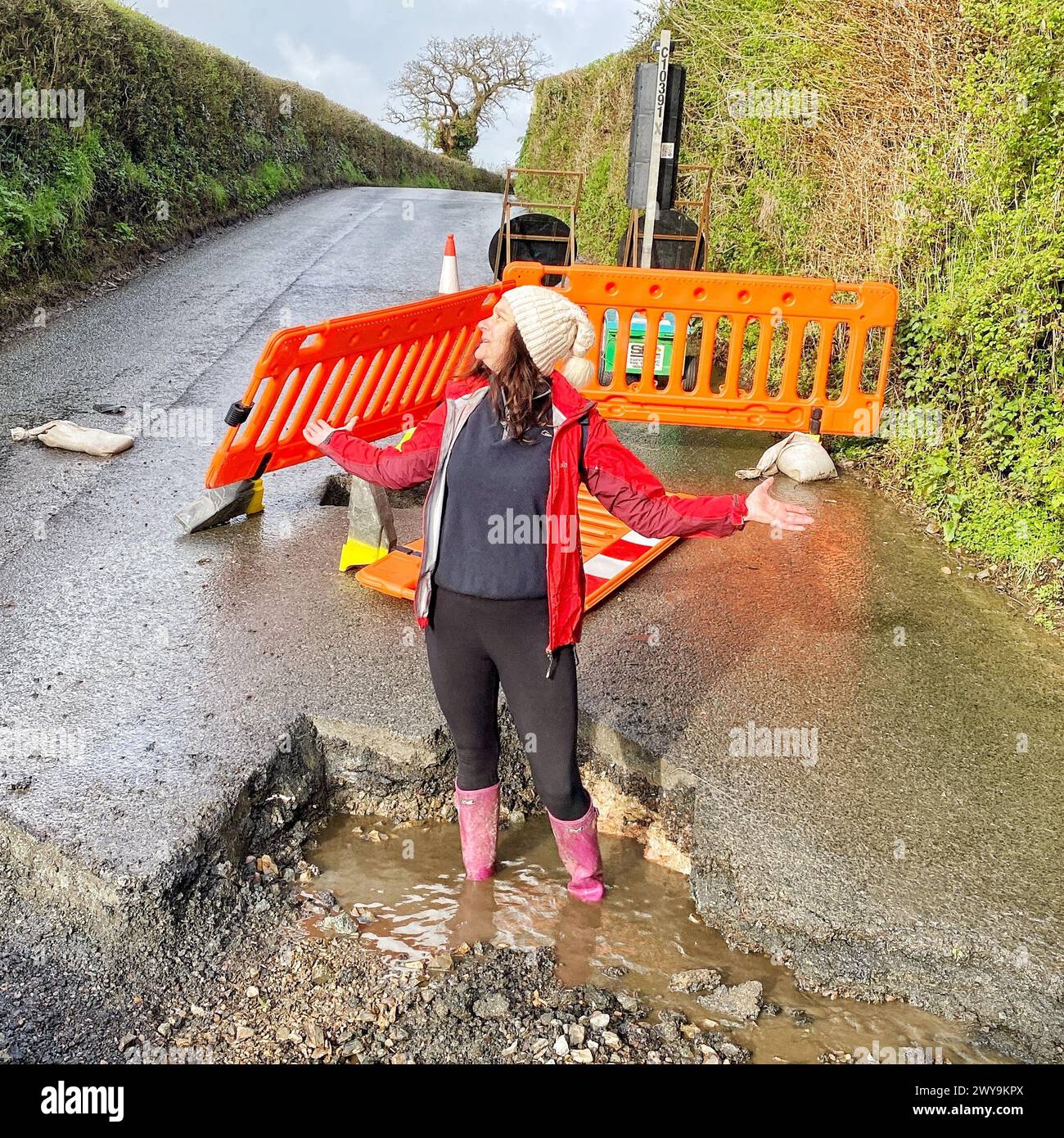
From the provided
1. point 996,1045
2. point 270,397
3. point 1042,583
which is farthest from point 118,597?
point 1042,583

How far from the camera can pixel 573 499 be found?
3.24 m

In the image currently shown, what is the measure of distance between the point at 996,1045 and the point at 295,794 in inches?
99.9

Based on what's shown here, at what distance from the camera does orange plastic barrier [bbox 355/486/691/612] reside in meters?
5.45

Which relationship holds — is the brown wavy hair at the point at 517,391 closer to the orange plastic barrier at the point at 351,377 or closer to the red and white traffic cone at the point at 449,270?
the orange plastic barrier at the point at 351,377

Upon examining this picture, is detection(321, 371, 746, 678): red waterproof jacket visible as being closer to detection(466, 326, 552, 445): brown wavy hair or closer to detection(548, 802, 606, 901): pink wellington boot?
detection(466, 326, 552, 445): brown wavy hair

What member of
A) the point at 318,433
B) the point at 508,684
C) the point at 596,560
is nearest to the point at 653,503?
the point at 508,684

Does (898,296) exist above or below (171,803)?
above

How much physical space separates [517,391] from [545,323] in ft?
0.68

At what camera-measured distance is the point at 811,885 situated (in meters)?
3.51

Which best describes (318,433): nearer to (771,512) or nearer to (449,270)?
(771,512)

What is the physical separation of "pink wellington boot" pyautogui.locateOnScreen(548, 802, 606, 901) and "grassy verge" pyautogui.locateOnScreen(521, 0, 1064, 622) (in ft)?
10.8

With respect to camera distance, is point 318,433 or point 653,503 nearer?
point 653,503

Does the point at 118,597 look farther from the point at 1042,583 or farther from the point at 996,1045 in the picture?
the point at 1042,583
